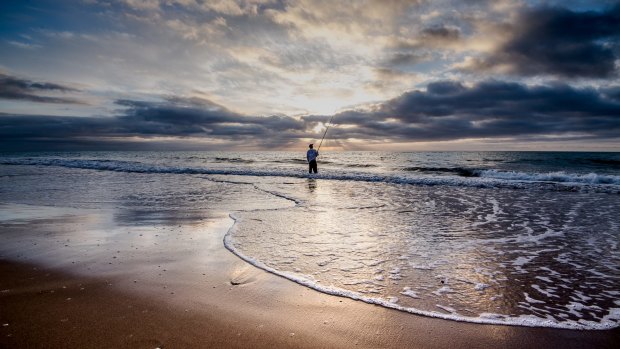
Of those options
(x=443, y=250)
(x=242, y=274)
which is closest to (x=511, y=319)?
(x=443, y=250)

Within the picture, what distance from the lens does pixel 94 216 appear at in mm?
7391

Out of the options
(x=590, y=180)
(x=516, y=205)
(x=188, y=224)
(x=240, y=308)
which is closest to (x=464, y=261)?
(x=240, y=308)

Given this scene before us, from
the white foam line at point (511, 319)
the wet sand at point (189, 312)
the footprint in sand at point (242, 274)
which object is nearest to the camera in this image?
the wet sand at point (189, 312)

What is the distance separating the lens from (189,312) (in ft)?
9.83

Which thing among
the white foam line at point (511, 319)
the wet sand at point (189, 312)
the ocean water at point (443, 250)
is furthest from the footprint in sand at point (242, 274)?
the white foam line at point (511, 319)

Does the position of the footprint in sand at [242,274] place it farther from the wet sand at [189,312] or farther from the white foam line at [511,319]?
the white foam line at [511,319]

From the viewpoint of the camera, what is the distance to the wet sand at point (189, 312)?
2.56 m

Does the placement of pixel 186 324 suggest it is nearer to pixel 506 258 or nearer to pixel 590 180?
pixel 506 258

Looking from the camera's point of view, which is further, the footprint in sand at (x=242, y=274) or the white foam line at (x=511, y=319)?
the footprint in sand at (x=242, y=274)

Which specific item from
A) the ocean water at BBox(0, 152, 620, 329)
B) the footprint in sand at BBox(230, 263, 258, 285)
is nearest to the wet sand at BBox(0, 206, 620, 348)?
the footprint in sand at BBox(230, 263, 258, 285)

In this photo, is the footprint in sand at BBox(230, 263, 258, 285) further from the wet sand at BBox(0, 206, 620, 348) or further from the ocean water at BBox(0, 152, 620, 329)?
the ocean water at BBox(0, 152, 620, 329)

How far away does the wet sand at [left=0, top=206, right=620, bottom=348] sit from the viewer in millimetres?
2561

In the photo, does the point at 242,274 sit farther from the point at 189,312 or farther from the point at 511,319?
the point at 511,319

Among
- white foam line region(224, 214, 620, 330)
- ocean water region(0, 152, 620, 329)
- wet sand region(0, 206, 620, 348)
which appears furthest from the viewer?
ocean water region(0, 152, 620, 329)
